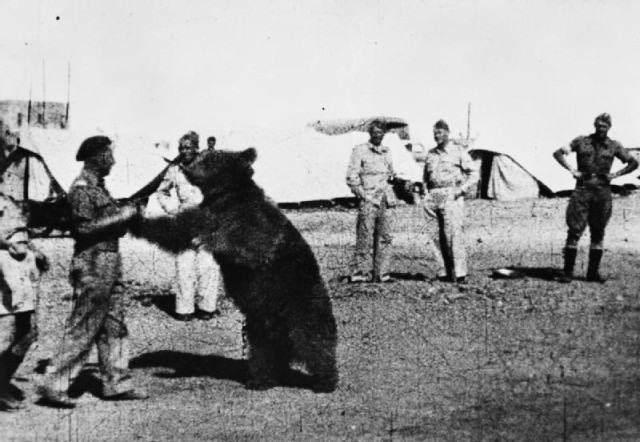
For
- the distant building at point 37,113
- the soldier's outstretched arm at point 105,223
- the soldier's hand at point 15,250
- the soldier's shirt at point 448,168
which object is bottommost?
the soldier's hand at point 15,250

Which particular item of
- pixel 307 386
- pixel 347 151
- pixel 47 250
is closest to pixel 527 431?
pixel 307 386

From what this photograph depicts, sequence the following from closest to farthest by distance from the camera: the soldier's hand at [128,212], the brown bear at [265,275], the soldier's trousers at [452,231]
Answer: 1. the soldier's hand at [128,212]
2. the brown bear at [265,275]
3. the soldier's trousers at [452,231]

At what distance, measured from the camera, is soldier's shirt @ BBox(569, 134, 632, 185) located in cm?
732

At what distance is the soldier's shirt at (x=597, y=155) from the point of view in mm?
7317

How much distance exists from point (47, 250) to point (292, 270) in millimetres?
7504

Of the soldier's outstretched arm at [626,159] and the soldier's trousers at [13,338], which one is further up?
the soldier's outstretched arm at [626,159]

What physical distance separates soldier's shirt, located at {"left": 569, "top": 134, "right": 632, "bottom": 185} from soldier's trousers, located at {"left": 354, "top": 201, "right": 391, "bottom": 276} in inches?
85.2

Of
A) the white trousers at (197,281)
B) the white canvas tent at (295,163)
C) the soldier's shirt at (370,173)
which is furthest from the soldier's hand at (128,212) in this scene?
the white canvas tent at (295,163)

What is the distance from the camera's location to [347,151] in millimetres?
17625

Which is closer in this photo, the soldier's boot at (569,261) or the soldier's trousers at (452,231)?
the soldier's boot at (569,261)

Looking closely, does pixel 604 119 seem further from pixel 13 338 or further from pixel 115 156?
pixel 115 156

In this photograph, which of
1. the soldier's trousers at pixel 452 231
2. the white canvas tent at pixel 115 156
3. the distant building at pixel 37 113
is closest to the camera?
the soldier's trousers at pixel 452 231

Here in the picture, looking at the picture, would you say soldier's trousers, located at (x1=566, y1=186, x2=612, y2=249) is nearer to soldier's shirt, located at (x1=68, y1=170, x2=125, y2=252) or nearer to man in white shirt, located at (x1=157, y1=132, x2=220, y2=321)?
man in white shirt, located at (x1=157, y1=132, x2=220, y2=321)

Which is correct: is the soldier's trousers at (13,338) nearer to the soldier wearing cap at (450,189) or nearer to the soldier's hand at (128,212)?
the soldier's hand at (128,212)
